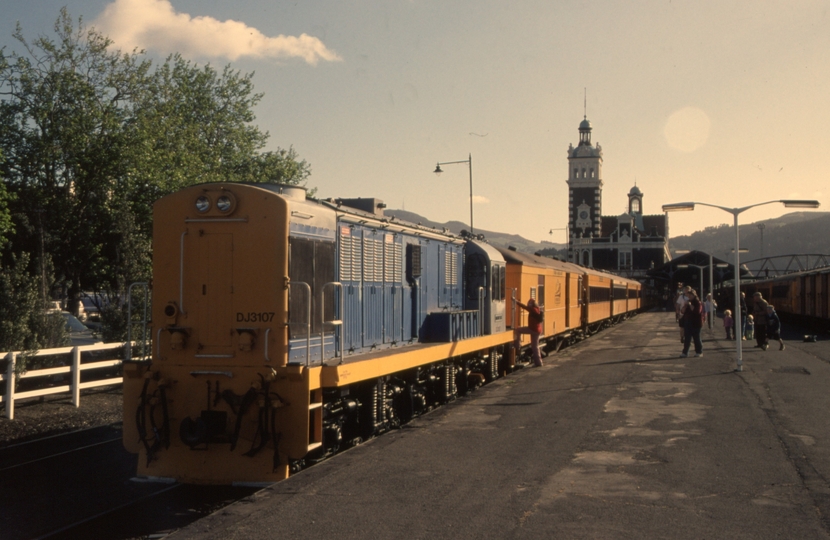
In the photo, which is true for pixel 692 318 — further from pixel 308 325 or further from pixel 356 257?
pixel 308 325

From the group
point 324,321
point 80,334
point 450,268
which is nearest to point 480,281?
point 450,268

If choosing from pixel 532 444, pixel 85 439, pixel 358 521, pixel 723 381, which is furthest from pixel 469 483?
pixel 723 381

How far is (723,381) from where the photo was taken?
16609mm

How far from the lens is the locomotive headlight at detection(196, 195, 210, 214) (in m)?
Answer: 8.96

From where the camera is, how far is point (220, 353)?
877cm

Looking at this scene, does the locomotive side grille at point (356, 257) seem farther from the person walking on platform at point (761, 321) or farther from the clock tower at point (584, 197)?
the clock tower at point (584, 197)

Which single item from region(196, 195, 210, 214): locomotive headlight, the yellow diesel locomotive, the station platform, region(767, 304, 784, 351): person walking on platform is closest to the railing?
the yellow diesel locomotive

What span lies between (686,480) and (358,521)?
3581 millimetres

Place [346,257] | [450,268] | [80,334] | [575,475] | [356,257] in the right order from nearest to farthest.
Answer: [575,475]
[346,257]
[356,257]
[450,268]
[80,334]

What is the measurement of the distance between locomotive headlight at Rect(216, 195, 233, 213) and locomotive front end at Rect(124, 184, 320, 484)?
0.01 meters

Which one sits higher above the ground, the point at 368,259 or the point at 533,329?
the point at 368,259

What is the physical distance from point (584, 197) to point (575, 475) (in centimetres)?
12077

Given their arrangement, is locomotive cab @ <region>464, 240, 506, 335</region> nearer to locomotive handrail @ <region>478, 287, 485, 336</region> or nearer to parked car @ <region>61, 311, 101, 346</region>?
locomotive handrail @ <region>478, 287, 485, 336</region>

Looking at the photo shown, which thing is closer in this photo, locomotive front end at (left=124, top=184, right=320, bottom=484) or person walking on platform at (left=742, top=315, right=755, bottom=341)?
locomotive front end at (left=124, top=184, right=320, bottom=484)
